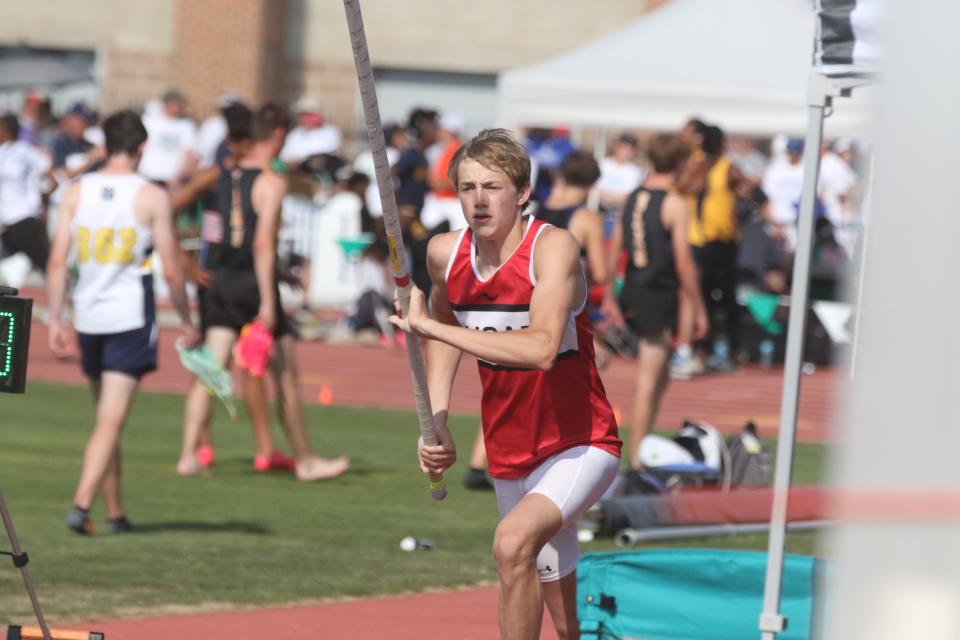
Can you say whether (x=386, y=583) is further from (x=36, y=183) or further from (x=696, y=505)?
(x=36, y=183)

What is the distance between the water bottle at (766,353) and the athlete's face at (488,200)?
1457 centimetres

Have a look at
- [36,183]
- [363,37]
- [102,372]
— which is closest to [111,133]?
[102,372]

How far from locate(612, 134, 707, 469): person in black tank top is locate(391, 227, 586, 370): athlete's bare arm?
19.5 ft

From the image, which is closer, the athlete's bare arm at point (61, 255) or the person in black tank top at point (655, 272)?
the athlete's bare arm at point (61, 255)

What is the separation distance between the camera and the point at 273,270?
11.2 meters

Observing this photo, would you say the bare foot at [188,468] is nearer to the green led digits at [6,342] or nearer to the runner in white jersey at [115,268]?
the runner in white jersey at [115,268]

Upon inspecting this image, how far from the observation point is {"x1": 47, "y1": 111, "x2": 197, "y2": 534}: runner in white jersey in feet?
29.8

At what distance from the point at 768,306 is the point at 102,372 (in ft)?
37.7

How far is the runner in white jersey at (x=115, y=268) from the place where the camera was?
29.8 ft

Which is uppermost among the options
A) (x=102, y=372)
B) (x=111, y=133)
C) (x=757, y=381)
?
(x=111, y=133)

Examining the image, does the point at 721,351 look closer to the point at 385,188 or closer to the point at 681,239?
the point at 681,239

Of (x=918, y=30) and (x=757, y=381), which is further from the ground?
(x=918, y=30)

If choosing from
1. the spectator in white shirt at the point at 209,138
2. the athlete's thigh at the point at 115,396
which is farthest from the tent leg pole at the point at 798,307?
the spectator in white shirt at the point at 209,138

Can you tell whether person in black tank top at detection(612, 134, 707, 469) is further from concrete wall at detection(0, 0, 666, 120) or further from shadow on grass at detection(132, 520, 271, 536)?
concrete wall at detection(0, 0, 666, 120)
